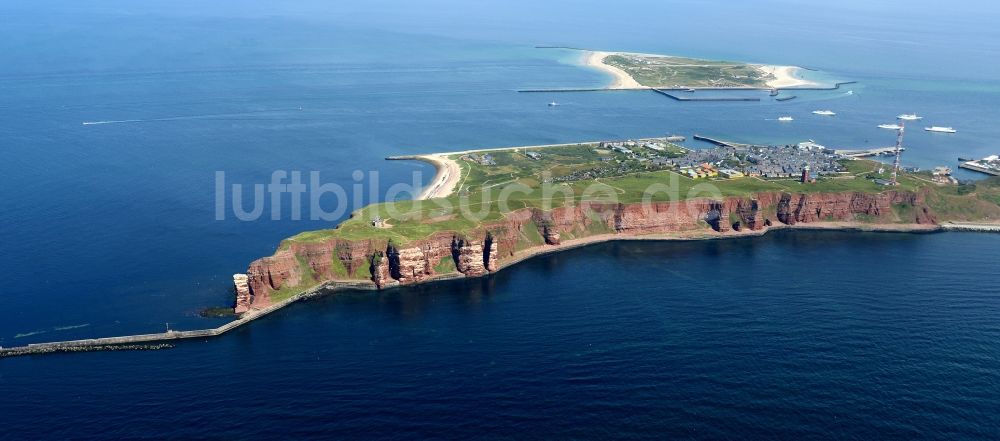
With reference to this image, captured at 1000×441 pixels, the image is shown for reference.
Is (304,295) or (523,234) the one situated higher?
(523,234)

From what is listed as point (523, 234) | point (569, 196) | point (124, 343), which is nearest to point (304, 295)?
point (124, 343)

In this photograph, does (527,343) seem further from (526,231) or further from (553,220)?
(553,220)

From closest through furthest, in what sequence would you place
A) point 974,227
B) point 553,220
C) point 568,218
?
point 553,220
point 568,218
point 974,227

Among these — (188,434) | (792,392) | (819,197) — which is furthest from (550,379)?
(819,197)

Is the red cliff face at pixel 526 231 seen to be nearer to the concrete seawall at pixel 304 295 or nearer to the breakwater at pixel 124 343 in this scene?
the concrete seawall at pixel 304 295

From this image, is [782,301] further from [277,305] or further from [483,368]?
[277,305]

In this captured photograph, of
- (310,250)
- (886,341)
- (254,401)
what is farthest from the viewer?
(310,250)
